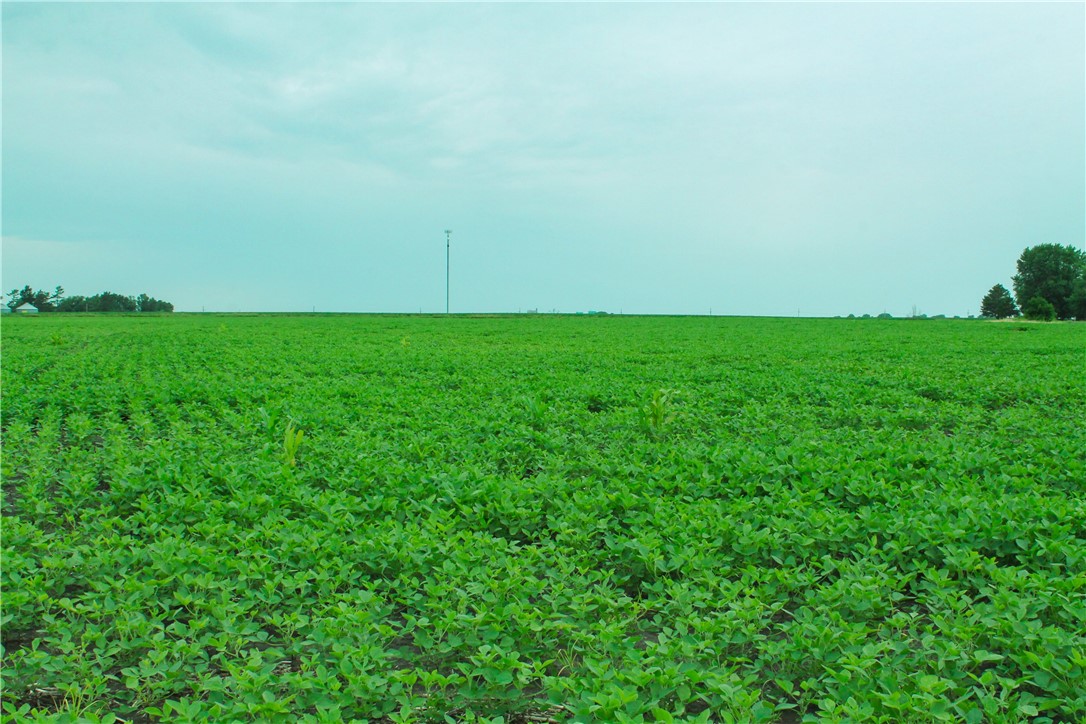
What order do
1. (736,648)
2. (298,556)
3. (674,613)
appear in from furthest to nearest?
(298,556) → (674,613) → (736,648)

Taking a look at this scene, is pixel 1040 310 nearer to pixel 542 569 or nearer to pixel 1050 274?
pixel 1050 274

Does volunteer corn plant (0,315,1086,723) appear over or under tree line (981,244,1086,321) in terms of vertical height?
under

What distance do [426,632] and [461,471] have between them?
7.96 feet

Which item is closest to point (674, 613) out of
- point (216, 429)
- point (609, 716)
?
point (609, 716)

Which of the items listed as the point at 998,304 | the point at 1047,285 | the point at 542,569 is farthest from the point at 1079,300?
the point at 542,569

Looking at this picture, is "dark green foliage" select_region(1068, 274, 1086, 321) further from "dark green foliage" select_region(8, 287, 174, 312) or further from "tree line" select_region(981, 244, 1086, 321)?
"dark green foliage" select_region(8, 287, 174, 312)

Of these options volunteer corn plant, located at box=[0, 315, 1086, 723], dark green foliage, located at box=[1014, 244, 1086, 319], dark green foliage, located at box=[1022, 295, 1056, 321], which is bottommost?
volunteer corn plant, located at box=[0, 315, 1086, 723]

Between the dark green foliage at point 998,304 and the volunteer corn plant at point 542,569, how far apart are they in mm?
74117

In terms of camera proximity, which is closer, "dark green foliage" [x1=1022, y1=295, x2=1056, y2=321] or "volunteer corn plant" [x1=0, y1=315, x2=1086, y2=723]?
"volunteer corn plant" [x1=0, y1=315, x2=1086, y2=723]

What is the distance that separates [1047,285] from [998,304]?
541 centimetres

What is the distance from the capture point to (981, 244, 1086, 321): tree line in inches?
2447

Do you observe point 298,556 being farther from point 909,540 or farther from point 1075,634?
point 1075,634

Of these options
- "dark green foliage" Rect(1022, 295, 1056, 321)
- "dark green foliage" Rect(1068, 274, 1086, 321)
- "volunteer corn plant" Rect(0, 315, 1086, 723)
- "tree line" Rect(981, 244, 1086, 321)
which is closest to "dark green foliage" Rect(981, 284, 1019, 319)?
"tree line" Rect(981, 244, 1086, 321)

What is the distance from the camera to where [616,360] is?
50.9ft
